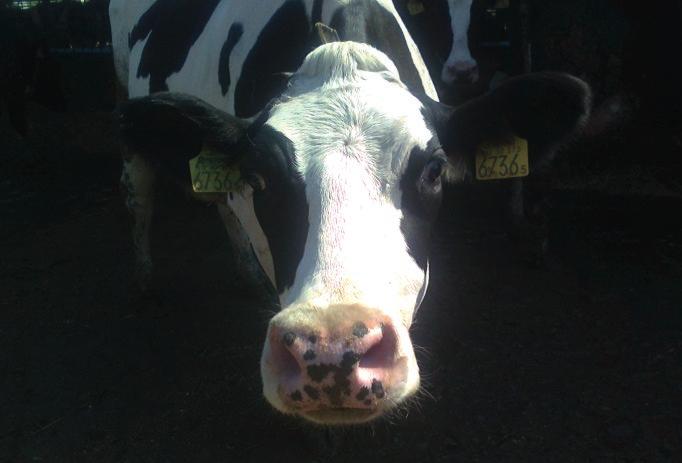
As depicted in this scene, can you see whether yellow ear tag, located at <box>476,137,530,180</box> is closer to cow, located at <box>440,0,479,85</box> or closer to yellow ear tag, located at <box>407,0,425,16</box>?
cow, located at <box>440,0,479,85</box>

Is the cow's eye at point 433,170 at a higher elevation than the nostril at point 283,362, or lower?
higher

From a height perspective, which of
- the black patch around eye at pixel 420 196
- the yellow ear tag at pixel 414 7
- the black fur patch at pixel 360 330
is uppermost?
the yellow ear tag at pixel 414 7

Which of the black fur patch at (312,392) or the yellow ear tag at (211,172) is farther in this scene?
the yellow ear tag at (211,172)

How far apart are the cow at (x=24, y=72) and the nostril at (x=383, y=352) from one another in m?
7.63

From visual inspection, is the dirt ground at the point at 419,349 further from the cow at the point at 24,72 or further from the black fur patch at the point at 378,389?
the cow at the point at 24,72

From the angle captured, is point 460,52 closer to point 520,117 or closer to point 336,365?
point 520,117

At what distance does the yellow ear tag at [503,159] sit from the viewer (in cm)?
267

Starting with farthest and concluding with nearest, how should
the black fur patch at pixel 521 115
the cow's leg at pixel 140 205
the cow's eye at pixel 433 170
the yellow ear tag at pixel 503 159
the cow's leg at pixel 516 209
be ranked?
the cow's leg at pixel 516 209, the cow's leg at pixel 140 205, the yellow ear tag at pixel 503 159, the black fur patch at pixel 521 115, the cow's eye at pixel 433 170

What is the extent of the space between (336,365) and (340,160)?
674 mm

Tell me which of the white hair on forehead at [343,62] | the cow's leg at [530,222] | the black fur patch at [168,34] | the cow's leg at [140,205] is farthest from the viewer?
the cow's leg at [530,222]

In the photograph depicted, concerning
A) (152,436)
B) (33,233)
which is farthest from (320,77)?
(33,233)

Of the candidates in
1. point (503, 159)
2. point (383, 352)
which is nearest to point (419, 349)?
point (503, 159)

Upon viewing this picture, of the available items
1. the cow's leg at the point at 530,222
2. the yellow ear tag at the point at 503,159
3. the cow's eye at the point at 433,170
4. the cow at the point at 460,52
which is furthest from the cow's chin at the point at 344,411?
the cow at the point at 460,52

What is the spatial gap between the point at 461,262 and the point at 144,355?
7.39 feet
